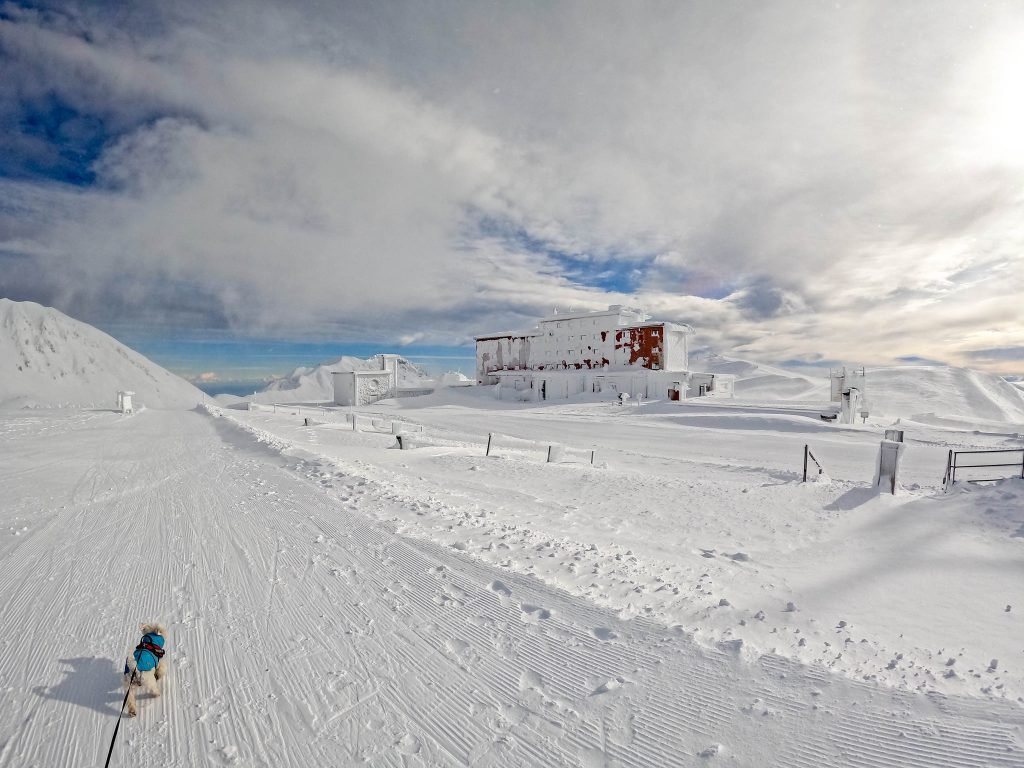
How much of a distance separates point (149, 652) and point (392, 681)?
1.58 m

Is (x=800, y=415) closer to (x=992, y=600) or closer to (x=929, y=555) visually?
(x=929, y=555)

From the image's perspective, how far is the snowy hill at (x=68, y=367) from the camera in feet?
184

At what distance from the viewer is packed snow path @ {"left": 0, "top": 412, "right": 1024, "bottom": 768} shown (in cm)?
262

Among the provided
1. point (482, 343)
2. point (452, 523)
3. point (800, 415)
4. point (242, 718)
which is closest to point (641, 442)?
point (800, 415)

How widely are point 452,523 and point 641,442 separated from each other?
14.4 m

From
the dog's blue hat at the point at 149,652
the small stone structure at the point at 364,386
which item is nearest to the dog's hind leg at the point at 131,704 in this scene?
the dog's blue hat at the point at 149,652

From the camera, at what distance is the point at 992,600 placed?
498cm

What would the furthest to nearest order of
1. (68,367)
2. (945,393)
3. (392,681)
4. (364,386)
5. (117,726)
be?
(68,367) < (945,393) < (364,386) < (392,681) < (117,726)

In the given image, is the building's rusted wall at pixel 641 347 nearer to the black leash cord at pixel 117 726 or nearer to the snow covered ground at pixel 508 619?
the snow covered ground at pixel 508 619

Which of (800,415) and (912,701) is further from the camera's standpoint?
(800,415)

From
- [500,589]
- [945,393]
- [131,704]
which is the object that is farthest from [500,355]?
[945,393]

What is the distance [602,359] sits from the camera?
42469 mm

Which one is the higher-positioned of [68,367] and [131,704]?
[131,704]

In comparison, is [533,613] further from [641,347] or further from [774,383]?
[774,383]
